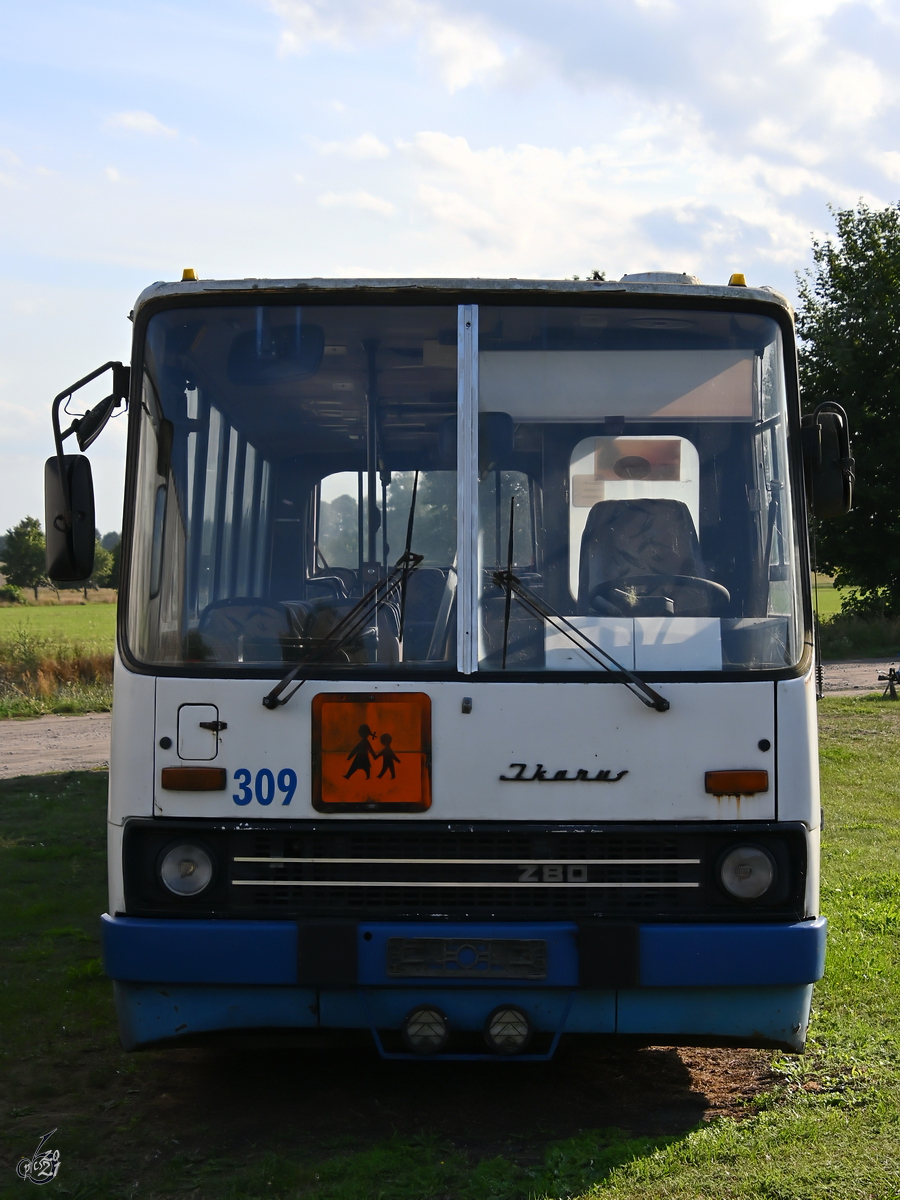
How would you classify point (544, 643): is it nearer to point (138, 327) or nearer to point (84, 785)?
point (138, 327)

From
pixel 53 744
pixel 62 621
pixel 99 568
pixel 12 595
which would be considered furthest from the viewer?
pixel 12 595

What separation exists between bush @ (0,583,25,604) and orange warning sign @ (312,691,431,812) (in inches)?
3377

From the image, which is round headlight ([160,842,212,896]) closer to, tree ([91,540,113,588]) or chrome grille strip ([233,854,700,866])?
chrome grille strip ([233,854,700,866])

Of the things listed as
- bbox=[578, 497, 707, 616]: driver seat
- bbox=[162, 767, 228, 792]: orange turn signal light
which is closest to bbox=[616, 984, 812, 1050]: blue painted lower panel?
bbox=[578, 497, 707, 616]: driver seat

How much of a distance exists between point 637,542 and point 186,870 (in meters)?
1.71

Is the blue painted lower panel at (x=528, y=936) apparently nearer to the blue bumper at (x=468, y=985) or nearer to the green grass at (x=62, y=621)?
the blue bumper at (x=468, y=985)

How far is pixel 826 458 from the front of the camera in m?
4.47

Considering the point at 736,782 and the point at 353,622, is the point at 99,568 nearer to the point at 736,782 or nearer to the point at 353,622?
the point at 353,622

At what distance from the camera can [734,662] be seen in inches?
163

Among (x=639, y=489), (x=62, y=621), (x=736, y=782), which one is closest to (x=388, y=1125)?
(x=736, y=782)

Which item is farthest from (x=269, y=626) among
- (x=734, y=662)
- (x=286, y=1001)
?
(x=734, y=662)

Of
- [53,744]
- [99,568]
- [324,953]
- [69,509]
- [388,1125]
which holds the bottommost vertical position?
[388,1125]

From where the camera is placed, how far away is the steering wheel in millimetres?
4195

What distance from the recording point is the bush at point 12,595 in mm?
86738
